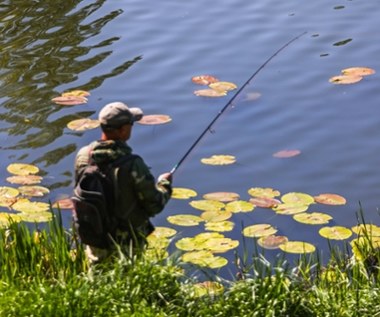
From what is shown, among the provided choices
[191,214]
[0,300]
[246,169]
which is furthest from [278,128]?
[0,300]

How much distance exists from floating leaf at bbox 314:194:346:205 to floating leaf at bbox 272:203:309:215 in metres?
0.19

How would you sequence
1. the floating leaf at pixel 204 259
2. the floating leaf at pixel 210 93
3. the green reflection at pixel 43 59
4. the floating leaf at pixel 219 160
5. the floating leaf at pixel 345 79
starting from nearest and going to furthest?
the floating leaf at pixel 204 259, the floating leaf at pixel 219 160, the green reflection at pixel 43 59, the floating leaf at pixel 210 93, the floating leaf at pixel 345 79

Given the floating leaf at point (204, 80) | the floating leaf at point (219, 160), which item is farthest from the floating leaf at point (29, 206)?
the floating leaf at point (204, 80)

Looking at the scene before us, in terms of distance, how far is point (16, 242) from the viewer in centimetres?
779

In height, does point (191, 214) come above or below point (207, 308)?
below

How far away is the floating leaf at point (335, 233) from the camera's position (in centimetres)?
912

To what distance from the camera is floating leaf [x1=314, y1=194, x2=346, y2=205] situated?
32.0 ft

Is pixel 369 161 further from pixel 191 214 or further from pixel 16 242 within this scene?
pixel 16 242

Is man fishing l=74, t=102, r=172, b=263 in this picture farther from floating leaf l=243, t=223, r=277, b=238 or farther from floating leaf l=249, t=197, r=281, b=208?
floating leaf l=249, t=197, r=281, b=208

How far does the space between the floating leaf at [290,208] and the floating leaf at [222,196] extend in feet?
1.24

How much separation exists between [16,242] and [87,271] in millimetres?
618

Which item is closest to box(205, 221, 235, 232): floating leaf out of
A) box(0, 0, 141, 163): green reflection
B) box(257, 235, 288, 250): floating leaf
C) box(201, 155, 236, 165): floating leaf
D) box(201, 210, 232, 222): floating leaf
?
box(201, 210, 232, 222): floating leaf

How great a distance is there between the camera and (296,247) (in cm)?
902

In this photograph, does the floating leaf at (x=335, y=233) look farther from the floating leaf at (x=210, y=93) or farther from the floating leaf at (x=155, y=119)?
the floating leaf at (x=210, y=93)
